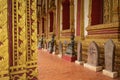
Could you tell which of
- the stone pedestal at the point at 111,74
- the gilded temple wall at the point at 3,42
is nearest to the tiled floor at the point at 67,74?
the stone pedestal at the point at 111,74

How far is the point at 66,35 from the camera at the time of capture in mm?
8422

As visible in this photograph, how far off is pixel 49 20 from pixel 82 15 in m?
6.47

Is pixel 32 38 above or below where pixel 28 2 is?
Result: below

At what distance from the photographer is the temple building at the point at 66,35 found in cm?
218

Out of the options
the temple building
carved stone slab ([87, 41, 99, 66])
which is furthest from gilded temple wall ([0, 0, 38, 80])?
carved stone slab ([87, 41, 99, 66])

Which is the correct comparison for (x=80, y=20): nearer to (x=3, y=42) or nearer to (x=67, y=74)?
(x=67, y=74)

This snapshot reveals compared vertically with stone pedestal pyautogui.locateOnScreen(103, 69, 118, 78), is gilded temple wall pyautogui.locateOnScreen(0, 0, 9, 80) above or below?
above

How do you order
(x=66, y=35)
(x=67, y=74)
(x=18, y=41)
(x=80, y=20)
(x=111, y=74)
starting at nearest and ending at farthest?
(x=18, y=41) < (x=111, y=74) < (x=67, y=74) < (x=80, y=20) < (x=66, y=35)

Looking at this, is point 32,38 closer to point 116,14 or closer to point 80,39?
point 116,14

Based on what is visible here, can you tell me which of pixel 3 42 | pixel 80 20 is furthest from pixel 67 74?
pixel 80 20

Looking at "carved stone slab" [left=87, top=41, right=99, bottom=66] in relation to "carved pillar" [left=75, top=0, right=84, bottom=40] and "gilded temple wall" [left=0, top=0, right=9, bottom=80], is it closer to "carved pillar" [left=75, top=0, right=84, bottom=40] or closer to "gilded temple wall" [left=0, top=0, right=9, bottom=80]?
"carved pillar" [left=75, top=0, right=84, bottom=40]

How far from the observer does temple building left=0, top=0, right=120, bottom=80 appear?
2.18 meters

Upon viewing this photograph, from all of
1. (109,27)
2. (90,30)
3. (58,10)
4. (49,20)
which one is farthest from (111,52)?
(49,20)

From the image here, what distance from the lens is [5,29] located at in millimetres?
2090
